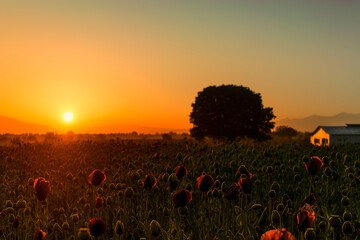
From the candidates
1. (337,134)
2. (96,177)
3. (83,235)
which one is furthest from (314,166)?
(337,134)

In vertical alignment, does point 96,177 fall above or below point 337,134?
below

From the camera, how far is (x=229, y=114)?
5072 cm

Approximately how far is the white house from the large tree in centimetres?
1026

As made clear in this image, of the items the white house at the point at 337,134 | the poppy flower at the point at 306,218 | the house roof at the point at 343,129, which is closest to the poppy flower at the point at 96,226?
the poppy flower at the point at 306,218

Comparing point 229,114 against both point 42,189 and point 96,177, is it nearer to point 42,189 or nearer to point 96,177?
point 96,177

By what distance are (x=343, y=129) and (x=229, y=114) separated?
1933 cm

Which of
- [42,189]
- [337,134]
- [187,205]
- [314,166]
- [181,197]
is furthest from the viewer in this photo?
[337,134]

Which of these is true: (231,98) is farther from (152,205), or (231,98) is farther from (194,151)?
(152,205)

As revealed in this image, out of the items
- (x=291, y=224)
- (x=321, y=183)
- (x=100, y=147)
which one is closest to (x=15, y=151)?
(x=100, y=147)

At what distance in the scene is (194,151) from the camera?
1452 cm

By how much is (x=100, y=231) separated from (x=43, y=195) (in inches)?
54.6

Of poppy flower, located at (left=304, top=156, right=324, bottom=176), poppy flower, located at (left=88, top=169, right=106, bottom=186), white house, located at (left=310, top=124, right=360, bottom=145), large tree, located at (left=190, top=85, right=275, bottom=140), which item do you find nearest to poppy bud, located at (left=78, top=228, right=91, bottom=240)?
poppy flower, located at (left=88, top=169, right=106, bottom=186)

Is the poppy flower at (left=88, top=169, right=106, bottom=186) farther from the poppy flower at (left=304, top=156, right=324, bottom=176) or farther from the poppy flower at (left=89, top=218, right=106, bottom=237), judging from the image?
the poppy flower at (left=304, top=156, right=324, bottom=176)

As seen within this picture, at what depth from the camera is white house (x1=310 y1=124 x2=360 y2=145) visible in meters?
55.4
